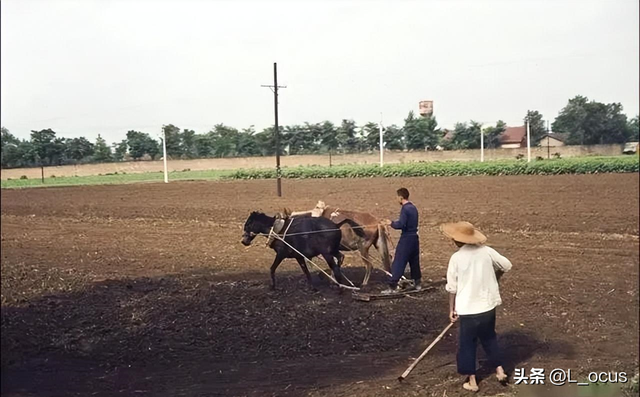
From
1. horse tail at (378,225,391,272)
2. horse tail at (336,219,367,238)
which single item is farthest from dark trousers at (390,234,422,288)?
horse tail at (336,219,367,238)

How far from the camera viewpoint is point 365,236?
8016mm

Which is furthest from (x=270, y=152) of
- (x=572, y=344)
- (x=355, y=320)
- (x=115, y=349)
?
(x=572, y=344)

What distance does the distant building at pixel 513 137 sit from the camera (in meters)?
9.74

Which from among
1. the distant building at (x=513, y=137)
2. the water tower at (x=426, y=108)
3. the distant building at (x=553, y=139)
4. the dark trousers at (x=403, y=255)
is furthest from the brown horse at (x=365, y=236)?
the distant building at (x=553, y=139)

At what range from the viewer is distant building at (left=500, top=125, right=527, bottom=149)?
9.74 meters

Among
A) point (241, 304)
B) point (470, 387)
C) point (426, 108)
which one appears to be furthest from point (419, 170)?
point (470, 387)

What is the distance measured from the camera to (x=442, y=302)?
24.6ft

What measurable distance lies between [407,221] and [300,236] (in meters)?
1.28

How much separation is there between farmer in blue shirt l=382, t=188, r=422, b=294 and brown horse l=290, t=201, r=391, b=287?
361 mm

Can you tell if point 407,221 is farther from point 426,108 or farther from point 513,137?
point 513,137

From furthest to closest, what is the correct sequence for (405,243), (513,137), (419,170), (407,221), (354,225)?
(513,137)
(419,170)
(354,225)
(405,243)
(407,221)

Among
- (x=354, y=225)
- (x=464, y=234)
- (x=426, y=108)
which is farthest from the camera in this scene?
(x=426, y=108)

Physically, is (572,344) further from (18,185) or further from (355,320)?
(18,185)

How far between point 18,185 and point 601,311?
6.35 metres
